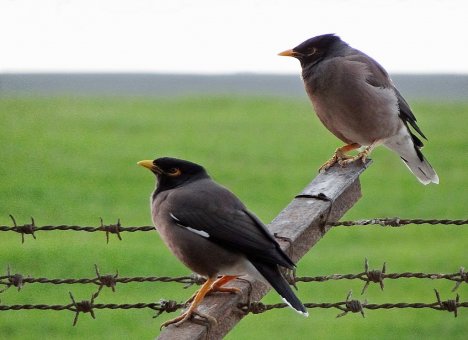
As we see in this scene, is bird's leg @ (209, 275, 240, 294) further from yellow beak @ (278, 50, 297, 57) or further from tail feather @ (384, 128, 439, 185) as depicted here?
tail feather @ (384, 128, 439, 185)

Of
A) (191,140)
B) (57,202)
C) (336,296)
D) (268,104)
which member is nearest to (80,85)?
(268,104)

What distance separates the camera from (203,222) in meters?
5.34

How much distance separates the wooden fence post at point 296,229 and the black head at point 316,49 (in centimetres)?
190

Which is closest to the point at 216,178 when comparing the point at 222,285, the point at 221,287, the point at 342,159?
the point at 342,159

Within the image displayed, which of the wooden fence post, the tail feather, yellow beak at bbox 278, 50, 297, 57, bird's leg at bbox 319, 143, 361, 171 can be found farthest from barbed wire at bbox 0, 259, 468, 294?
the tail feather

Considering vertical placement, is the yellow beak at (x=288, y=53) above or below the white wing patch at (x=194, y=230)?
above

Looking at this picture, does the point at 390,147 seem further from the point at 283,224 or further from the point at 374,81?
the point at 283,224

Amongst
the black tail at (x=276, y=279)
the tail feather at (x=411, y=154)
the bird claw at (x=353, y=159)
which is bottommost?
the tail feather at (x=411, y=154)

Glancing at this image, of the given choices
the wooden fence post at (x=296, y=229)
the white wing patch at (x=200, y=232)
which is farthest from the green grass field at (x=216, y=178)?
Answer: the white wing patch at (x=200, y=232)

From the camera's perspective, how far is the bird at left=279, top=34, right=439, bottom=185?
24.9 ft

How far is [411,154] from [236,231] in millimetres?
3096

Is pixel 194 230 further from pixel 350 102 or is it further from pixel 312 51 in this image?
pixel 312 51

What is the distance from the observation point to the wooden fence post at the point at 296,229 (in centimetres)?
479

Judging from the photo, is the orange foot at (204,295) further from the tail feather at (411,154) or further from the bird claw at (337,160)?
the tail feather at (411,154)
